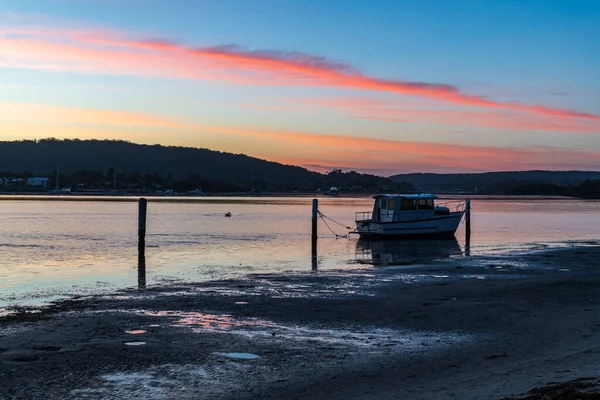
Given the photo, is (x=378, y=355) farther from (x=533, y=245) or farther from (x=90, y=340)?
(x=533, y=245)

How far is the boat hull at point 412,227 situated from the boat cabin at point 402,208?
603mm

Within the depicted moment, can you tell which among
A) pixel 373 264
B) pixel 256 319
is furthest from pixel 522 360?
pixel 373 264

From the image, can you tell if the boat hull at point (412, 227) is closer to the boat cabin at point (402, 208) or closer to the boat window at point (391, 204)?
the boat cabin at point (402, 208)

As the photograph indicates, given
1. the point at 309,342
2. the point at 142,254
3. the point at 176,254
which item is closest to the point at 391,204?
the point at 176,254


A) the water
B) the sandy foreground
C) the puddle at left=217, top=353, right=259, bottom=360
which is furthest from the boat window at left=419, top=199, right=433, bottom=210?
the puddle at left=217, top=353, right=259, bottom=360

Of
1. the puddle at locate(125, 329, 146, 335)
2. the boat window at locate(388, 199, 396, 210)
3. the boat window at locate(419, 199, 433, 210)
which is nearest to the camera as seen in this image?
the puddle at locate(125, 329, 146, 335)

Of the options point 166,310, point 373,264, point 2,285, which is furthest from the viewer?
point 373,264

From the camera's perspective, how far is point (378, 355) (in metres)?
12.5

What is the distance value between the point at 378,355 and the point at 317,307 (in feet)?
17.9

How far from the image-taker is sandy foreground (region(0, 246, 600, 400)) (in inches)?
408

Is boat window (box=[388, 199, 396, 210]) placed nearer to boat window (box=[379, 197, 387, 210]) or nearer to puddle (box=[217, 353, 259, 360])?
boat window (box=[379, 197, 387, 210])

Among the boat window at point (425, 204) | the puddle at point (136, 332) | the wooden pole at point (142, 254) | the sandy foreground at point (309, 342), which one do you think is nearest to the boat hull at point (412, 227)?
the boat window at point (425, 204)

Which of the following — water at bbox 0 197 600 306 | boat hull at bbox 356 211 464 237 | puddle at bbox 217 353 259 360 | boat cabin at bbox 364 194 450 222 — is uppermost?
boat cabin at bbox 364 194 450 222

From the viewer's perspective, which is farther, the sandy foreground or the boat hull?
the boat hull
